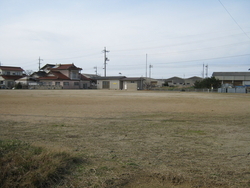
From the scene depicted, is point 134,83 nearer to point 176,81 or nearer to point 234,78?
point 234,78

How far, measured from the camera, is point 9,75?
6969cm

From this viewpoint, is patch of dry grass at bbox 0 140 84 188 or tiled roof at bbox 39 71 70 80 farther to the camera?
tiled roof at bbox 39 71 70 80

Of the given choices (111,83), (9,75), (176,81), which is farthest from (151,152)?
(176,81)

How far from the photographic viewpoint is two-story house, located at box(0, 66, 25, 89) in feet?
218

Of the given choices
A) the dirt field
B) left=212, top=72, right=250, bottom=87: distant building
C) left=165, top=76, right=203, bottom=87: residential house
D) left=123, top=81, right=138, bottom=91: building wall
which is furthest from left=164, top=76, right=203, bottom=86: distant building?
the dirt field

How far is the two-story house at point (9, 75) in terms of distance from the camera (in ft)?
218

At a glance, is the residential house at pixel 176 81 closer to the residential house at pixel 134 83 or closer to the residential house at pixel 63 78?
the residential house at pixel 134 83

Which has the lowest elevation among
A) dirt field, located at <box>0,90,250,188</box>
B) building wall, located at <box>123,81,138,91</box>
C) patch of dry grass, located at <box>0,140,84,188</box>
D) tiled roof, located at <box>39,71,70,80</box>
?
dirt field, located at <box>0,90,250,188</box>

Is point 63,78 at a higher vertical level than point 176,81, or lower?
lower

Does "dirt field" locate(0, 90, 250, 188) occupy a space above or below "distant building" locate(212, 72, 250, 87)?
below

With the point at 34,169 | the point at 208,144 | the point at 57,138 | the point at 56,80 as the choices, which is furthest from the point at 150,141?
the point at 56,80

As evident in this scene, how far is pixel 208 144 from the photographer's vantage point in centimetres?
601

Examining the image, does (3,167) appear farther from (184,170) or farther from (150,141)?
(150,141)

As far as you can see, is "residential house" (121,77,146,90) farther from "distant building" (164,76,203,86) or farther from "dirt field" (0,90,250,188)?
"dirt field" (0,90,250,188)
